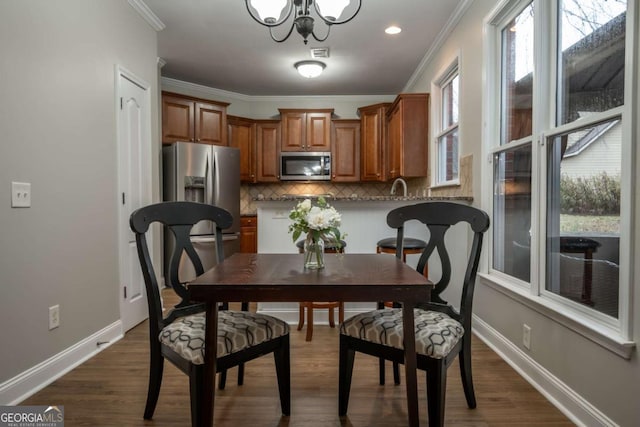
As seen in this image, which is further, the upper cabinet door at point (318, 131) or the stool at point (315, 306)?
the upper cabinet door at point (318, 131)

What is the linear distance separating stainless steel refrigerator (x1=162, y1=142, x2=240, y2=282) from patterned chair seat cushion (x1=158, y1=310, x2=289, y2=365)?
2.62 metres

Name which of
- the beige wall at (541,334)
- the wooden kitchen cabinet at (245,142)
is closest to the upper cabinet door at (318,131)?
the wooden kitchen cabinet at (245,142)

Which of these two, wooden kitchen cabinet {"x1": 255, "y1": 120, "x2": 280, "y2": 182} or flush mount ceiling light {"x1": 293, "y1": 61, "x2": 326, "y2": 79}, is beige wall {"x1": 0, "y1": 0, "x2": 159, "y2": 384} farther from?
wooden kitchen cabinet {"x1": 255, "y1": 120, "x2": 280, "y2": 182}

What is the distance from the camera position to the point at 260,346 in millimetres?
1520

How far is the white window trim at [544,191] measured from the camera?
1.36 meters

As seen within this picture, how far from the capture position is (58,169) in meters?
2.12

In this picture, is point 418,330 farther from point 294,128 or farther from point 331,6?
point 294,128

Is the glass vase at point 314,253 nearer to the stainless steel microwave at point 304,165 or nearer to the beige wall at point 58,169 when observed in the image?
the beige wall at point 58,169

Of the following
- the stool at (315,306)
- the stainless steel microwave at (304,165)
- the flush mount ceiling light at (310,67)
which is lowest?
the stool at (315,306)

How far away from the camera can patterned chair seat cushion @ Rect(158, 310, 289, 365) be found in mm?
1386

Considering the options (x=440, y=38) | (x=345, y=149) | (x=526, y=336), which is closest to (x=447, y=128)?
(x=440, y=38)

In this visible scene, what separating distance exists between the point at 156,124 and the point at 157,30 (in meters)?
0.89

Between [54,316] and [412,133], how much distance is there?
370 cm

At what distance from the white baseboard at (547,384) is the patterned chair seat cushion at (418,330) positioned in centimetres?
65
